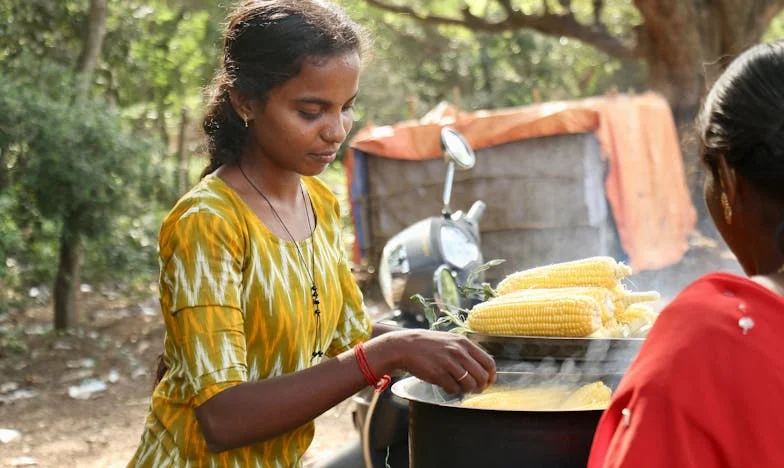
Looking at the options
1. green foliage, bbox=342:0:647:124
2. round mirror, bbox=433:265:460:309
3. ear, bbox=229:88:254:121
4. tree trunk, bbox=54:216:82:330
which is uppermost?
green foliage, bbox=342:0:647:124

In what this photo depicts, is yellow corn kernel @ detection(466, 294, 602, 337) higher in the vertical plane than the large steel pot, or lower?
higher

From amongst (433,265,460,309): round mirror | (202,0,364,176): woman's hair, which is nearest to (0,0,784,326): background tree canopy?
(202,0,364,176): woman's hair

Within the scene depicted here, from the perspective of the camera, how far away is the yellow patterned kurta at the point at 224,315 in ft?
6.04

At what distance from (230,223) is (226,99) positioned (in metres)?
0.35

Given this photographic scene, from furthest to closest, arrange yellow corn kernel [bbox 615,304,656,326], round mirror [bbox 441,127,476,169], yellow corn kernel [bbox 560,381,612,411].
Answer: round mirror [bbox 441,127,476,169], yellow corn kernel [bbox 615,304,656,326], yellow corn kernel [bbox 560,381,612,411]

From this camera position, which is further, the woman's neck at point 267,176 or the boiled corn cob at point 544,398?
the woman's neck at point 267,176

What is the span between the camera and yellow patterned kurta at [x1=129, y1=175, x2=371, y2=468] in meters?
1.84

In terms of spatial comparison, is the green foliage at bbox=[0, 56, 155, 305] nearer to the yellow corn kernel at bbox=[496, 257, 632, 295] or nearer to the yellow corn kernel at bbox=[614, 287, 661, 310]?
the yellow corn kernel at bbox=[496, 257, 632, 295]

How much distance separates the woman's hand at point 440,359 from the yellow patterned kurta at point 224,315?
266 mm

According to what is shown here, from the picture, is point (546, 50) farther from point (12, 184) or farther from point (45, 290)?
point (12, 184)

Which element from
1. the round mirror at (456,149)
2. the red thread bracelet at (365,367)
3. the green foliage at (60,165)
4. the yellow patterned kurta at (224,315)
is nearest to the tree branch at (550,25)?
the green foliage at (60,165)

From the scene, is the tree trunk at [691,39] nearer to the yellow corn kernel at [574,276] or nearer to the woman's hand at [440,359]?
the yellow corn kernel at [574,276]

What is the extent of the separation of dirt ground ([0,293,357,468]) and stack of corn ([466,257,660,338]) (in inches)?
116

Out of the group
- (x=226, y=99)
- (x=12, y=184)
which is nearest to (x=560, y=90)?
(x=12, y=184)
